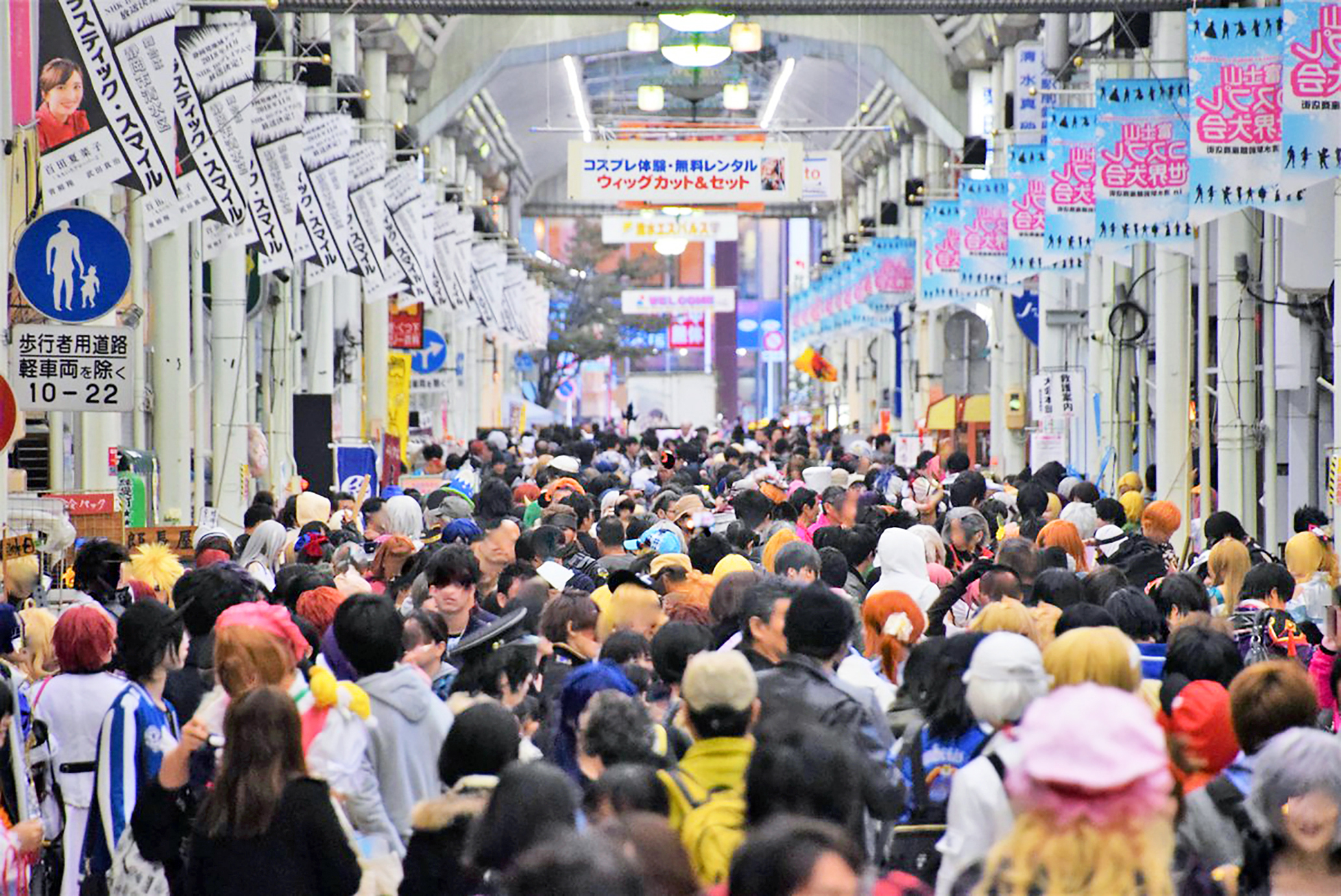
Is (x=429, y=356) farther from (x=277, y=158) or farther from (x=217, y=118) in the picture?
(x=217, y=118)

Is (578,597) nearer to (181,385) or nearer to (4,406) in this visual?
(4,406)

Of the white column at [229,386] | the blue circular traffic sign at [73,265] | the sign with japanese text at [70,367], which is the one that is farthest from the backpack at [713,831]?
the white column at [229,386]

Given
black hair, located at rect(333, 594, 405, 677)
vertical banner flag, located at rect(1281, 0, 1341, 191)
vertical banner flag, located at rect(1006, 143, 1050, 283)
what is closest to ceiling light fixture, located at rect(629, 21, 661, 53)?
vertical banner flag, located at rect(1006, 143, 1050, 283)

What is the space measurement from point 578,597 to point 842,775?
331 cm

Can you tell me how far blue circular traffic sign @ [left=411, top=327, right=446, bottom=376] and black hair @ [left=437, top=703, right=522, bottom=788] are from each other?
33.7 m

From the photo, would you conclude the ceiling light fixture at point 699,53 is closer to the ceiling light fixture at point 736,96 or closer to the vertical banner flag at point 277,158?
the ceiling light fixture at point 736,96

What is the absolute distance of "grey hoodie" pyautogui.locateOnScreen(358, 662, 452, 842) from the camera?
6117 millimetres

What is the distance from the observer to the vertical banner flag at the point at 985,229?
84.1 ft

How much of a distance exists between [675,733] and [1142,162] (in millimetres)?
11965

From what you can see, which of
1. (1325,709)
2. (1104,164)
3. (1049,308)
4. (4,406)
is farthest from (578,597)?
(1049,308)

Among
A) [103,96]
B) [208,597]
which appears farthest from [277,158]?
[208,597]

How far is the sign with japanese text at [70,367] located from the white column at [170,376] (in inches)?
252

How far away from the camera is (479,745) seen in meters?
5.41

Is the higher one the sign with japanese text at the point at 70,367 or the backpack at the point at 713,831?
the sign with japanese text at the point at 70,367
